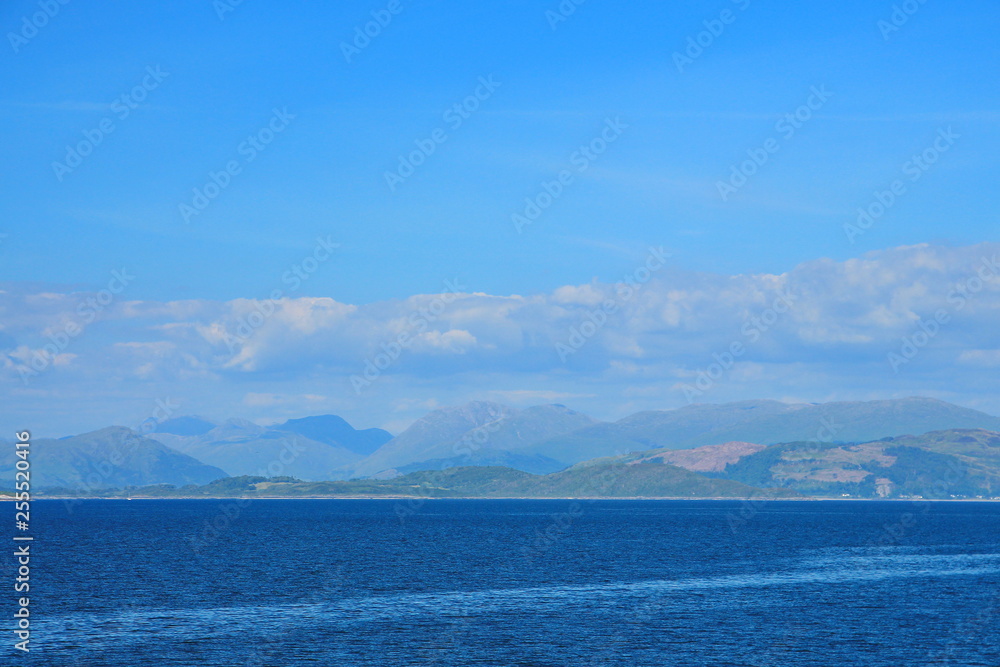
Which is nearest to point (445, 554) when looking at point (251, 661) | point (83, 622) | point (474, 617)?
point (474, 617)

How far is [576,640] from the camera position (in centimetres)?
9844

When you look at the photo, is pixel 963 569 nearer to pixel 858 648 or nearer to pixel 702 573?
pixel 702 573

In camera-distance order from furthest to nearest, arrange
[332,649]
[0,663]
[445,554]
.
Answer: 1. [445,554]
2. [332,649]
3. [0,663]

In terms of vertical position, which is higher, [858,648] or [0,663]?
[0,663]

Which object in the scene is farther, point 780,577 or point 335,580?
point 780,577

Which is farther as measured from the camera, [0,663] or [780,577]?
Result: [780,577]

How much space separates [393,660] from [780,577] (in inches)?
3451

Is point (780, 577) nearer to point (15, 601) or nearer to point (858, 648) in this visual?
point (858, 648)

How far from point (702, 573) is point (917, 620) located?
53198 mm

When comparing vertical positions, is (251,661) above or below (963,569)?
above

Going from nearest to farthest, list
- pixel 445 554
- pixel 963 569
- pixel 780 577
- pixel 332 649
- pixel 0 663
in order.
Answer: pixel 0 663, pixel 332 649, pixel 780 577, pixel 963 569, pixel 445 554

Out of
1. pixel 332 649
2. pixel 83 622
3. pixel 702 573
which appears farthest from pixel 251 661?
pixel 702 573

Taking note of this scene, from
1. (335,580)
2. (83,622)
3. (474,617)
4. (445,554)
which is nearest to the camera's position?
(83,622)

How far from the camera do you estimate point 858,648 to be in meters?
94.9
